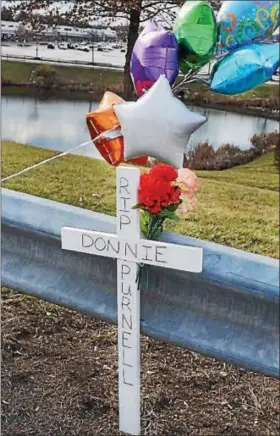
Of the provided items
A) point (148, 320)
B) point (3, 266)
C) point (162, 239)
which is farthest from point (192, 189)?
point (3, 266)

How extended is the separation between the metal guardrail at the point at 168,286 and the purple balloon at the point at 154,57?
30 centimetres

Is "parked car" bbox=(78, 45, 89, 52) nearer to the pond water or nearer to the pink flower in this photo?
the pond water

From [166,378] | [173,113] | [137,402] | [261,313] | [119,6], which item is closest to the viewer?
[261,313]

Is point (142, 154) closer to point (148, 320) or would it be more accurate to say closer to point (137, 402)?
point (148, 320)

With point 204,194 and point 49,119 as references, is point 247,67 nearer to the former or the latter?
point 204,194

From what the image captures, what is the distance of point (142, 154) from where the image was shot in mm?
1393

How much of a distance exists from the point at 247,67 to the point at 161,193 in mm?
289

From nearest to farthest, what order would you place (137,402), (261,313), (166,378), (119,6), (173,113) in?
(261,313), (173,113), (137,402), (166,378), (119,6)

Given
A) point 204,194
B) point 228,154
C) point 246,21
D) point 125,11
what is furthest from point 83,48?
point 246,21

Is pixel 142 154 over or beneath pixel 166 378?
over

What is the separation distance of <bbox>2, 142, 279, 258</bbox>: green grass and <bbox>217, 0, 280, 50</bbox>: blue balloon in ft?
2.55

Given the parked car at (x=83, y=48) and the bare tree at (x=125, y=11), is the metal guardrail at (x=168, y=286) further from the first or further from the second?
the parked car at (x=83, y=48)

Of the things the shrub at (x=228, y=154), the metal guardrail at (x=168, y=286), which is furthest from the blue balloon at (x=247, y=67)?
the shrub at (x=228, y=154)

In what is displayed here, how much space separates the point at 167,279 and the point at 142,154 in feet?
0.81
